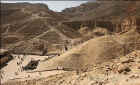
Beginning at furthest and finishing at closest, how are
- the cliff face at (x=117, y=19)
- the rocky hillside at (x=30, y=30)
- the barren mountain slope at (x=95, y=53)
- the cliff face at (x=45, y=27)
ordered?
the cliff face at (x=45, y=27) → the rocky hillside at (x=30, y=30) → the cliff face at (x=117, y=19) → the barren mountain slope at (x=95, y=53)

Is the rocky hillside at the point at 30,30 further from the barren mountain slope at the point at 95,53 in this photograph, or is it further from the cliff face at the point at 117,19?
the barren mountain slope at the point at 95,53

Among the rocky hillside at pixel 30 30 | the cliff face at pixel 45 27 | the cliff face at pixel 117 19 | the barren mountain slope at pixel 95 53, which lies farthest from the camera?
the cliff face at pixel 45 27

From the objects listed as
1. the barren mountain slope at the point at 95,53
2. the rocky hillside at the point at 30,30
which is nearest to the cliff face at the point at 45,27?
the rocky hillside at the point at 30,30

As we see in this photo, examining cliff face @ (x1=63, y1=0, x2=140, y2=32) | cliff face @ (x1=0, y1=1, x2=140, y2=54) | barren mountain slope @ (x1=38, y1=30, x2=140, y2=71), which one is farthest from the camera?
cliff face @ (x1=0, y1=1, x2=140, y2=54)

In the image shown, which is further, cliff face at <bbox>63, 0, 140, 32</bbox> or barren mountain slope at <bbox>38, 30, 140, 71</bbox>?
cliff face at <bbox>63, 0, 140, 32</bbox>

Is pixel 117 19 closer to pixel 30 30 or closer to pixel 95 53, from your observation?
pixel 30 30

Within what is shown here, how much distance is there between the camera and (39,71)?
1511cm

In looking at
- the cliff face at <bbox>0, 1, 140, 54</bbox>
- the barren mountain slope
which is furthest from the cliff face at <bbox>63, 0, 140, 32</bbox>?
the barren mountain slope

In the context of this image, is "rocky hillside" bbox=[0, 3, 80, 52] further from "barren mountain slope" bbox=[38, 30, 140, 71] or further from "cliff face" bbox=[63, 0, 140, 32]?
"barren mountain slope" bbox=[38, 30, 140, 71]

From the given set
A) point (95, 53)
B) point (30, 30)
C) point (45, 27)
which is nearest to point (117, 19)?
point (45, 27)

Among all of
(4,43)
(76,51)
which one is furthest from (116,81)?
(4,43)

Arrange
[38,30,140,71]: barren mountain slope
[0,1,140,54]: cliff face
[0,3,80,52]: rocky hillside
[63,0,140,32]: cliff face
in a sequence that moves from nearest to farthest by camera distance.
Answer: [38,30,140,71]: barren mountain slope, [63,0,140,32]: cliff face, [0,3,80,52]: rocky hillside, [0,1,140,54]: cliff face

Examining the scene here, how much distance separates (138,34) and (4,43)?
24.5 meters

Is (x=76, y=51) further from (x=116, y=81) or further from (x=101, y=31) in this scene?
(x=101, y=31)
